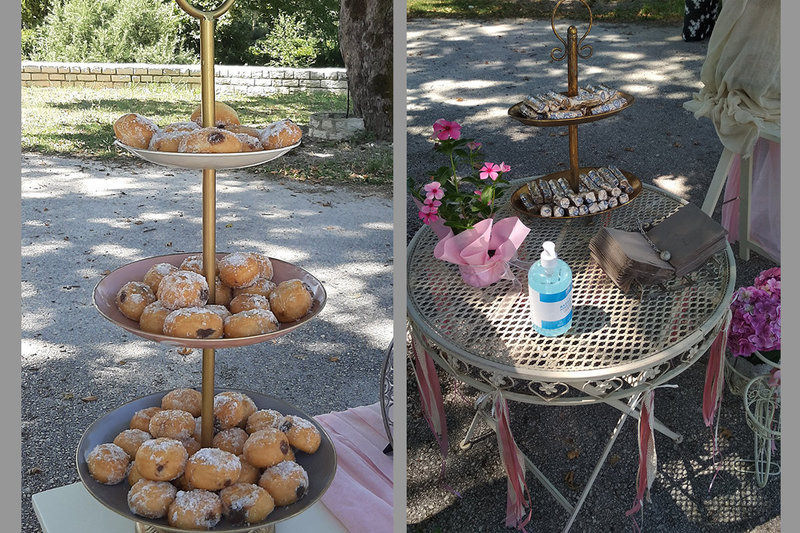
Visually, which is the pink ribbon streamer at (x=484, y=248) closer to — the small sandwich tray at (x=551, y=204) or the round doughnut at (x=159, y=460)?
the small sandwich tray at (x=551, y=204)

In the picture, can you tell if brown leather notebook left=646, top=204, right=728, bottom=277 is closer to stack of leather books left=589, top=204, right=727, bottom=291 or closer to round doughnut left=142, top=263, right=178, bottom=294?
stack of leather books left=589, top=204, right=727, bottom=291

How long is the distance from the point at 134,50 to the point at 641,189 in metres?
5.68

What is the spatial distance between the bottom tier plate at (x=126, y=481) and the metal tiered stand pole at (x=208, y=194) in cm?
19

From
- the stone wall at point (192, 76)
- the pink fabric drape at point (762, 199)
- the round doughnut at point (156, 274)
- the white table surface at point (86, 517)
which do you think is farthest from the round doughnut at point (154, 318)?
the stone wall at point (192, 76)

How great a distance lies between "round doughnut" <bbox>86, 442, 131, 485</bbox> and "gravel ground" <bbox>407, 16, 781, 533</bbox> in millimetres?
906

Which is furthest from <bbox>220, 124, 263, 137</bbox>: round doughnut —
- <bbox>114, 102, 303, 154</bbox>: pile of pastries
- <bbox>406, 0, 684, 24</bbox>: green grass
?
<bbox>406, 0, 684, 24</bbox>: green grass

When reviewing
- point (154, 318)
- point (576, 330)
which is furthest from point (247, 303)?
point (576, 330)

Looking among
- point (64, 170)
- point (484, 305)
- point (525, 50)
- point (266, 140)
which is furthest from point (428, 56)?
point (266, 140)

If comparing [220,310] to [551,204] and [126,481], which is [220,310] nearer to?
[126,481]

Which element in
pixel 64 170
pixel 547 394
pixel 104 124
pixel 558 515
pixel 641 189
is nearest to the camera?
pixel 547 394

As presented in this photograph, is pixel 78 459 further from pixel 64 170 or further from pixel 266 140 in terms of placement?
pixel 64 170

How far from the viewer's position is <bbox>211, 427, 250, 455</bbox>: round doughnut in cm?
158

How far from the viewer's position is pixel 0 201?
2.28 metres

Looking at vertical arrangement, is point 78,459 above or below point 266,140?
below
